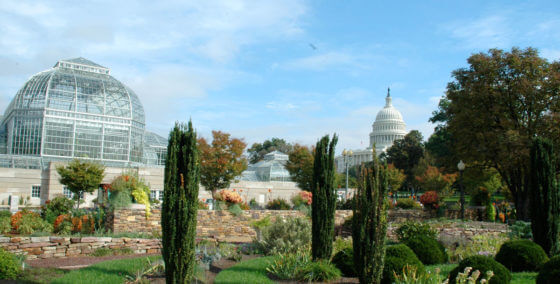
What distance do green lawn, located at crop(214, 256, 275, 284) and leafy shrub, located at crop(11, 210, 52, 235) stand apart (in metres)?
8.19

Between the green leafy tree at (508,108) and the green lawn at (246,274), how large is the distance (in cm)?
1366

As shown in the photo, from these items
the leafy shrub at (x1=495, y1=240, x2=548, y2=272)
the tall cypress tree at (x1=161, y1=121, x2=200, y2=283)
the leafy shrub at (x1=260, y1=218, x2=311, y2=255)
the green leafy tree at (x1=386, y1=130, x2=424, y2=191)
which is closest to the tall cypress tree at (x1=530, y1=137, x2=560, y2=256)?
the leafy shrub at (x1=495, y1=240, x2=548, y2=272)

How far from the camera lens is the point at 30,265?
32.3 feet

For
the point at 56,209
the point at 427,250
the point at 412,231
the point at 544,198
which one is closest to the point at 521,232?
the point at 544,198

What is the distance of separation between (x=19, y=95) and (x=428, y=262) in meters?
34.2

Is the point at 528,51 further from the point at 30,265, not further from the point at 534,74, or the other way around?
the point at 30,265

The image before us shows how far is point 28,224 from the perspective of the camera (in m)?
13.8

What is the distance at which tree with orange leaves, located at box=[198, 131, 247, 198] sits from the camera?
28.7m

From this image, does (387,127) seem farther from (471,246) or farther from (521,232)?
(471,246)

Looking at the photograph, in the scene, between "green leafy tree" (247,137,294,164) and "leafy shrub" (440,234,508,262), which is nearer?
"leafy shrub" (440,234,508,262)

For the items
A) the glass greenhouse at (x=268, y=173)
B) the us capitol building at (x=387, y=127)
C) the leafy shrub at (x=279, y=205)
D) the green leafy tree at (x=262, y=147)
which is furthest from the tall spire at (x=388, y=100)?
the leafy shrub at (x=279, y=205)

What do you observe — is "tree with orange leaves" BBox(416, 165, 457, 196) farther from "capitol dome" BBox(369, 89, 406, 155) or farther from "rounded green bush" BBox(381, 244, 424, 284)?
"capitol dome" BBox(369, 89, 406, 155)

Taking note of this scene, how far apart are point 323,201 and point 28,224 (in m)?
9.99

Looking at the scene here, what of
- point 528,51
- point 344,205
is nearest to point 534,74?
point 528,51
